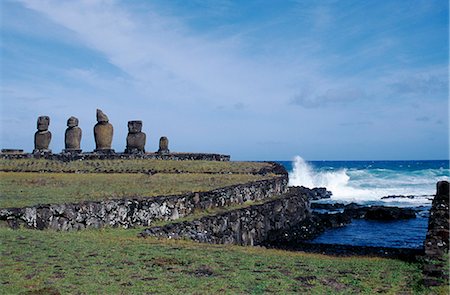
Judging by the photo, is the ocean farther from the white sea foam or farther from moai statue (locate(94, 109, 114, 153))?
moai statue (locate(94, 109, 114, 153))

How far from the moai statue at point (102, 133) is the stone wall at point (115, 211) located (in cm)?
2357

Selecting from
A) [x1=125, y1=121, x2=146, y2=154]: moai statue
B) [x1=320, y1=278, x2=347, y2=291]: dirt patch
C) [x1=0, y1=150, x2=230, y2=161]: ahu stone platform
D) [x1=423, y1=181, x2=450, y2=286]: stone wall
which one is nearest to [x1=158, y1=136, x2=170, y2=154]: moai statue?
[x1=125, y1=121, x2=146, y2=154]: moai statue

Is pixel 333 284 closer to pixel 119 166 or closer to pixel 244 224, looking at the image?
pixel 244 224

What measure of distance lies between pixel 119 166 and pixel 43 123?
40.9 ft

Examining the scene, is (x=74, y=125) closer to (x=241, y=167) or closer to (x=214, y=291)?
(x=241, y=167)

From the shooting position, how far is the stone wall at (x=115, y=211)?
1484 cm

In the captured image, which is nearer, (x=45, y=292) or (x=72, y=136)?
(x=45, y=292)

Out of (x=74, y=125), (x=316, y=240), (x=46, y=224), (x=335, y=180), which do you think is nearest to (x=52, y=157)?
(x=74, y=125)

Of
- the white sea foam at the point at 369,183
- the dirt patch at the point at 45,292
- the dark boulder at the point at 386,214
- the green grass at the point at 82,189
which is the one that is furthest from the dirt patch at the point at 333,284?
the white sea foam at the point at 369,183

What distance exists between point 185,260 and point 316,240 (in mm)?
18135

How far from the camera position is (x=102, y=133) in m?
44.6

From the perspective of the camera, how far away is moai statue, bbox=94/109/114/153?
4453 centimetres

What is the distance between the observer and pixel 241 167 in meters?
39.5

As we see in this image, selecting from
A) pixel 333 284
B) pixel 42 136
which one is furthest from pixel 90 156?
pixel 333 284
